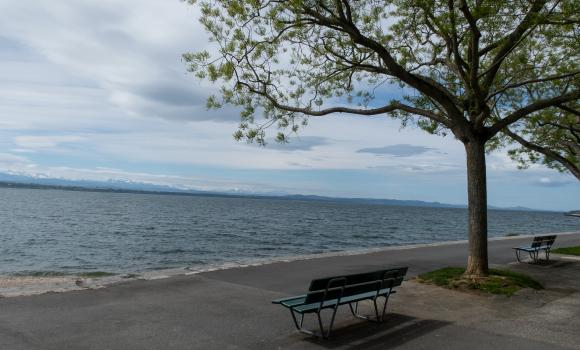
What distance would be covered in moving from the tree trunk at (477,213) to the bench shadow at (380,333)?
4067mm

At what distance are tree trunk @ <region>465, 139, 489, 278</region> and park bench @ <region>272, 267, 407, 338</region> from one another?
3.92 metres

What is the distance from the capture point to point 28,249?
28.8 m

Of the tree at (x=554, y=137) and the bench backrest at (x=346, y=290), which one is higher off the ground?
the tree at (x=554, y=137)

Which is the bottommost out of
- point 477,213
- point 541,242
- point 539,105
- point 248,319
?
point 248,319

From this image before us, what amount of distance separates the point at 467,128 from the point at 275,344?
25.6ft

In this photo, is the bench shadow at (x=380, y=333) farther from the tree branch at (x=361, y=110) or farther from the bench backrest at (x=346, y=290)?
the tree branch at (x=361, y=110)

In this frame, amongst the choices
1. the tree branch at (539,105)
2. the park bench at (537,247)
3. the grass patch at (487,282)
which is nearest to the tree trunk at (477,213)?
the grass patch at (487,282)

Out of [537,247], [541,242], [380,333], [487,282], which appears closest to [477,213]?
[487,282]

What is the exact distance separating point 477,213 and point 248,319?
21.6 ft

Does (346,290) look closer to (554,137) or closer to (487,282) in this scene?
(487,282)

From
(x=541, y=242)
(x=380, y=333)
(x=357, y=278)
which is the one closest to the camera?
(x=380, y=333)

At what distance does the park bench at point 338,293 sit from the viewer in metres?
6.95

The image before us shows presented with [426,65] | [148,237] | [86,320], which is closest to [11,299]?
[86,320]

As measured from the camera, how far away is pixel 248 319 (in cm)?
794
